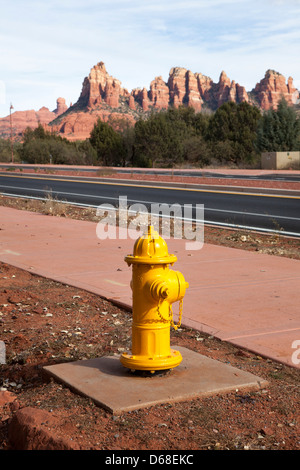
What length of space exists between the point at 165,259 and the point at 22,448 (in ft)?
4.97

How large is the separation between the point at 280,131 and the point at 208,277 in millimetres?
43131

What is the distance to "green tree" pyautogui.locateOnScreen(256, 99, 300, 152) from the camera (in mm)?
49375

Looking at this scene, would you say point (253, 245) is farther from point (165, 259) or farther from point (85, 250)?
point (165, 259)

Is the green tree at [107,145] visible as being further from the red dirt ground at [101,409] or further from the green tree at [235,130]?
the red dirt ground at [101,409]

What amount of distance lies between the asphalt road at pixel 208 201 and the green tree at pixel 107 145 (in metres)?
34.4

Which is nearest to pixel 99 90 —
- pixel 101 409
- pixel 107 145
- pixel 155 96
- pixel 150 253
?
pixel 155 96

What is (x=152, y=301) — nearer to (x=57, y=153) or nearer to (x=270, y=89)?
(x=57, y=153)

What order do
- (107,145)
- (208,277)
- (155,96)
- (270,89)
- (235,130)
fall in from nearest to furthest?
(208,277), (235,130), (107,145), (270,89), (155,96)

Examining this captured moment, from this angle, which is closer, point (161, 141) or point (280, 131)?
point (280, 131)

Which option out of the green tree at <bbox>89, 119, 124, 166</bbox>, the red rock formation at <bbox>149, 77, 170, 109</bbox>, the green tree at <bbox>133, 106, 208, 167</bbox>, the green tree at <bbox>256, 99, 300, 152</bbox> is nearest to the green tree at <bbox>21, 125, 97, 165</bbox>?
the green tree at <bbox>89, 119, 124, 166</bbox>

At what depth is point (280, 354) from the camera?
509 cm

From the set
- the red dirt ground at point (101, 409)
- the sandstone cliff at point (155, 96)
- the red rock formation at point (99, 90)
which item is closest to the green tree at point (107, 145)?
the red dirt ground at point (101, 409)

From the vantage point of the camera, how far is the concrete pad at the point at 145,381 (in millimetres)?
4020

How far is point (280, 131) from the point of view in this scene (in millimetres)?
49344
